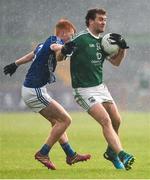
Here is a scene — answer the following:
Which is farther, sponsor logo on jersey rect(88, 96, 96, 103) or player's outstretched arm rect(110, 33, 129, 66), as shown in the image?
player's outstretched arm rect(110, 33, 129, 66)

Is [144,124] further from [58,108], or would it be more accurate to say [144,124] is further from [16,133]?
[58,108]

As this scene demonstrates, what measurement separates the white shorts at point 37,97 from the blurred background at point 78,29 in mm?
12557

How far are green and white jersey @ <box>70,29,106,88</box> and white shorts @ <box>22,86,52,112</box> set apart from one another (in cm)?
53

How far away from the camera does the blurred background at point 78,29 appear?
27500 millimetres

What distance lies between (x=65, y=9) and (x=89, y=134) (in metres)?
6.11

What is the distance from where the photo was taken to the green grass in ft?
40.2

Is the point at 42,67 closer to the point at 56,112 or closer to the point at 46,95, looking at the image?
the point at 46,95

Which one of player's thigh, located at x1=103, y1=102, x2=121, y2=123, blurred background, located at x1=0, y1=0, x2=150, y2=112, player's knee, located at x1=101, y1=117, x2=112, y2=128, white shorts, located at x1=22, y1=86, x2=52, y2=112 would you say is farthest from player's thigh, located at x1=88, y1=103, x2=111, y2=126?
blurred background, located at x1=0, y1=0, x2=150, y2=112

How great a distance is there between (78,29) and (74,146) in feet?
28.3

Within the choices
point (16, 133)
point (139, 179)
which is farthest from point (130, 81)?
point (139, 179)

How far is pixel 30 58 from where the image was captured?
13656 millimetres

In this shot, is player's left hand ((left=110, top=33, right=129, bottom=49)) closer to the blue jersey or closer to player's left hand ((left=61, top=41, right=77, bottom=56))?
player's left hand ((left=61, top=41, right=77, bottom=56))

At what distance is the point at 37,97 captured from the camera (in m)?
13.3

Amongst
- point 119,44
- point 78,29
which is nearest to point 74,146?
point 119,44
